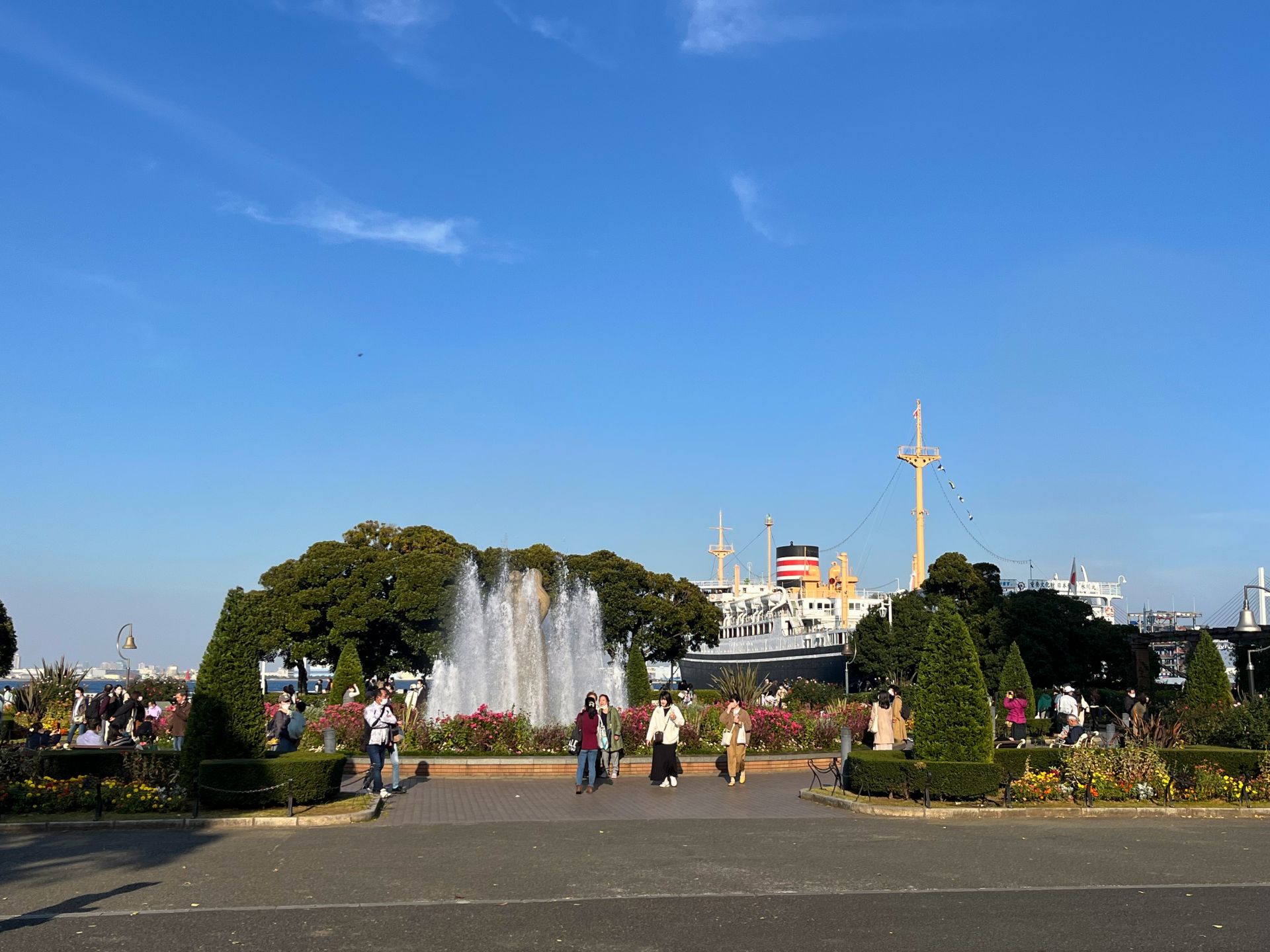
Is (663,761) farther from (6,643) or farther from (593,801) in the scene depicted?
(6,643)

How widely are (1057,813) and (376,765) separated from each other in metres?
9.50

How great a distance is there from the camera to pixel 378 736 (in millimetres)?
16609

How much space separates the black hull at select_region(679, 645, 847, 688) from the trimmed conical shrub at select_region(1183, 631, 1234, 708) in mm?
41491

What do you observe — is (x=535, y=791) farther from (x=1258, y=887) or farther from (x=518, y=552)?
(x=518, y=552)

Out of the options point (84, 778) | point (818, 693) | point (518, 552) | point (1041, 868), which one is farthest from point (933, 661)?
point (518, 552)

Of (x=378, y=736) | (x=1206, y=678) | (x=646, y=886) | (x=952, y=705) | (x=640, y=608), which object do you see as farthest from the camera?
(x=640, y=608)

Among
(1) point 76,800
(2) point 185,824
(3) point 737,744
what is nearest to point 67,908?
(2) point 185,824

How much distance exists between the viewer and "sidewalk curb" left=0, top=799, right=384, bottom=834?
13547 mm

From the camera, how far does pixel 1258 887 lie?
1004 cm

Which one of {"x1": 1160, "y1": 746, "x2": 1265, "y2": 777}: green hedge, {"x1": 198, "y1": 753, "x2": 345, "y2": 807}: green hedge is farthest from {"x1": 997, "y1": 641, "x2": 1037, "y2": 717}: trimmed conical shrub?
{"x1": 198, "y1": 753, "x2": 345, "y2": 807}: green hedge

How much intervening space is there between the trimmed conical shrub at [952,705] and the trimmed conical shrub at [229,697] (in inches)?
370

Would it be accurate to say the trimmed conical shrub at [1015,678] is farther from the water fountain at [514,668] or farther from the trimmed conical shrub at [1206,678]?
the water fountain at [514,668]

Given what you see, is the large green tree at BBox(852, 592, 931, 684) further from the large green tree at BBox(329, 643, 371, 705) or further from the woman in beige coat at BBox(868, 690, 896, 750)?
the woman in beige coat at BBox(868, 690, 896, 750)

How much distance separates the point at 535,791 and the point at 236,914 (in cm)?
972
